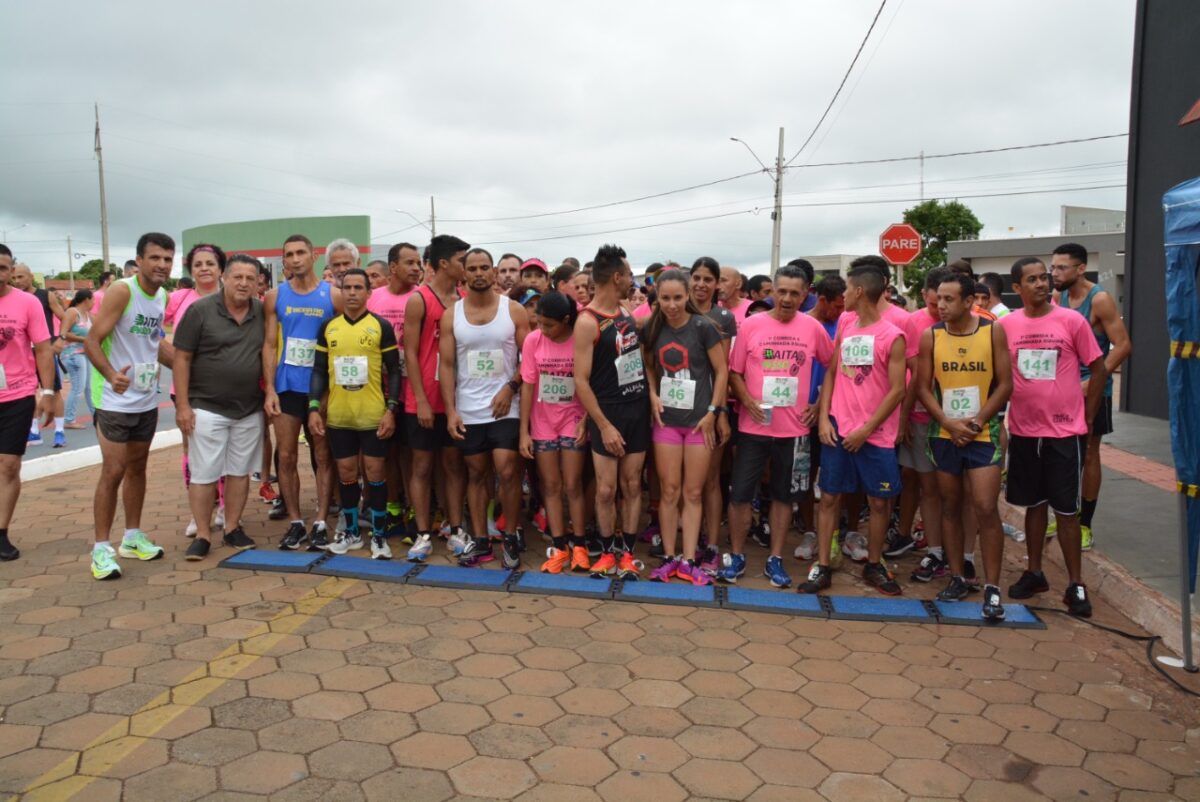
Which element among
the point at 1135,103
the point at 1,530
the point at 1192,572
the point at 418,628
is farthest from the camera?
the point at 1135,103

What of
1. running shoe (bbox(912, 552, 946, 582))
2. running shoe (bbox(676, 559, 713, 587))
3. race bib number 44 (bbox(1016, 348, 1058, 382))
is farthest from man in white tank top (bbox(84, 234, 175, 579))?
race bib number 44 (bbox(1016, 348, 1058, 382))

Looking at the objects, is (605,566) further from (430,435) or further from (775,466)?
(430,435)

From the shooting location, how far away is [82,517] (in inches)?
251

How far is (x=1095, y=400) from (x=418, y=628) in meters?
4.16

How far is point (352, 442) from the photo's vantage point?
214 inches

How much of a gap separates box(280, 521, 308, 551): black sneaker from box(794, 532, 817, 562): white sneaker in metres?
3.43

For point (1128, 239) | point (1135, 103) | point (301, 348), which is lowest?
point (301, 348)

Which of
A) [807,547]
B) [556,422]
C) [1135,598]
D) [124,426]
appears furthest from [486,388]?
[1135,598]

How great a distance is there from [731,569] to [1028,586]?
5.69 feet

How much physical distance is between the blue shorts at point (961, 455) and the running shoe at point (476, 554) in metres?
2.83

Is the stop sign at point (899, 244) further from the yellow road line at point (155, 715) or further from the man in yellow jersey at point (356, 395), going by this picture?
the yellow road line at point (155, 715)

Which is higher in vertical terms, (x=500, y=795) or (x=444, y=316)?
(x=444, y=316)

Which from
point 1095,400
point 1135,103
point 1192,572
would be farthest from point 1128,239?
point 1192,572

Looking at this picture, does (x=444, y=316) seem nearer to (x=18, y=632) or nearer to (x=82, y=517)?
(x=18, y=632)
